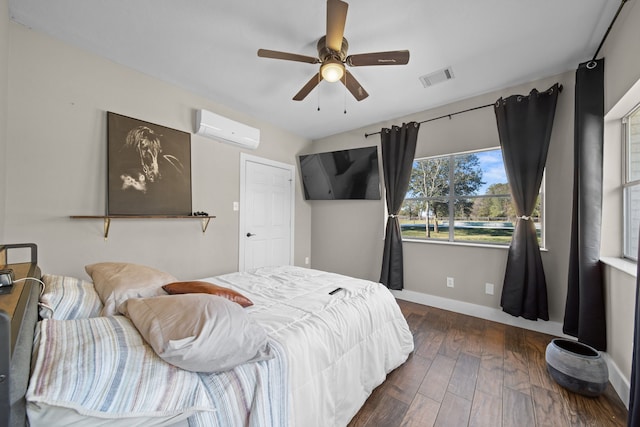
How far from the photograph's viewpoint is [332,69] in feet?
6.04

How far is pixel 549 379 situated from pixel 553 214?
150 centimetres

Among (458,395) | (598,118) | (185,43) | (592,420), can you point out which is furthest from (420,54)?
(592,420)

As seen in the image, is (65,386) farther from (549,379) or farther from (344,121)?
(344,121)

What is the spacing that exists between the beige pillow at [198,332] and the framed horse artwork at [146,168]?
160 centimetres

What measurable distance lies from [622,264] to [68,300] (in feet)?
10.8

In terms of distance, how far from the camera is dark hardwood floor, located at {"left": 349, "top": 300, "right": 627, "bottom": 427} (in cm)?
146

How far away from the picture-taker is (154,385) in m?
0.79

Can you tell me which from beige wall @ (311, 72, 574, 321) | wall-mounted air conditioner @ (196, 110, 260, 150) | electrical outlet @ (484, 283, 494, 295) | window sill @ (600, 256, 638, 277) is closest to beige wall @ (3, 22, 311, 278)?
wall-mounted air conditioner @ (196, 110, 260, 150)

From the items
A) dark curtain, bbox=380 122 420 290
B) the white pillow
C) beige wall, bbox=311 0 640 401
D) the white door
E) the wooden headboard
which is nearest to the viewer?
the wooden headboard

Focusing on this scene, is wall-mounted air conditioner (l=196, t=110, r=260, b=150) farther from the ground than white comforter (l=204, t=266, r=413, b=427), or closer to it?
farther from the ground

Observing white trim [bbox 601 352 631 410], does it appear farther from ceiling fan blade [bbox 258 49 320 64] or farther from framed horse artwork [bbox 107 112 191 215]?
framed horse artwork [bbox 107 112 191 215]

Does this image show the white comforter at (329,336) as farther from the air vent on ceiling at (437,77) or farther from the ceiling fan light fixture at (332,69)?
the air vent on ceiling at (437,77)

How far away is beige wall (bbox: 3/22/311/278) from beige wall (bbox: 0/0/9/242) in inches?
2.4

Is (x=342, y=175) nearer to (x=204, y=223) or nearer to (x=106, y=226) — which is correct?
(x=204, y=223)
